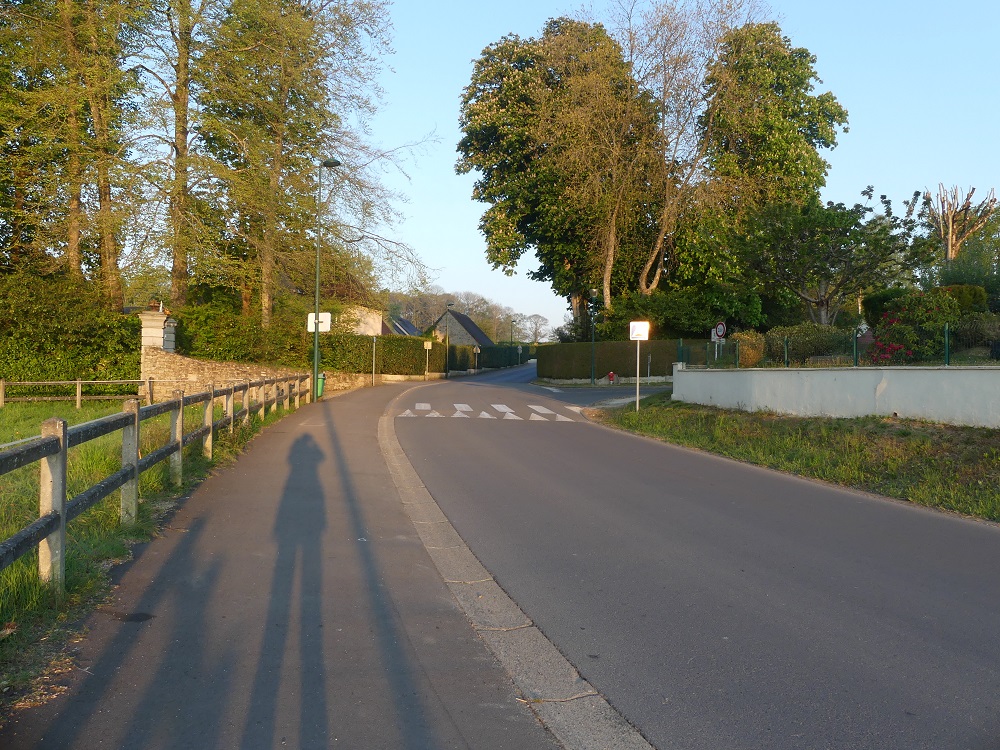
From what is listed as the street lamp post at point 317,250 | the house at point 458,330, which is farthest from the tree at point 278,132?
the house at point 458,330

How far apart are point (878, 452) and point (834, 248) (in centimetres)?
1819

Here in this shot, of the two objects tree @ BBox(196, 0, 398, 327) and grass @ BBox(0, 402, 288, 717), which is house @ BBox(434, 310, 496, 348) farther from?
grass @ BBox(0, 402, 288, 717)

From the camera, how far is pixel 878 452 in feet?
40.8

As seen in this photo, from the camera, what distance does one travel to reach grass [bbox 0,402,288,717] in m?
4.04

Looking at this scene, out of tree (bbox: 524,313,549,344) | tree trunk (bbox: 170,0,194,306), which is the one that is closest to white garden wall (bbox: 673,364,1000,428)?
tree trunk (bbox: 170,0,194,306)

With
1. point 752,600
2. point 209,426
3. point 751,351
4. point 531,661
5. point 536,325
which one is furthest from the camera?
point 536,325

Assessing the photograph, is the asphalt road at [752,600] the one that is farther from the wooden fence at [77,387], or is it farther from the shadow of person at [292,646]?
the wooden fence at [77,387]

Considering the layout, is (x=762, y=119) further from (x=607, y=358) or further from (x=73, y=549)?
(x=73, y=549)

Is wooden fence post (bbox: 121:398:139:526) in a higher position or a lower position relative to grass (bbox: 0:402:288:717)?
higher

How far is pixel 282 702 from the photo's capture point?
376 cm

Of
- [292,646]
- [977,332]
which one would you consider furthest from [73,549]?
[977,332]

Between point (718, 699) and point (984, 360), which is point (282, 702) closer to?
point (718, 699)

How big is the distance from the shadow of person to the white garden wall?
32.2 feet

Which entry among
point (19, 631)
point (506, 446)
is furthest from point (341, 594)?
point (506, 446)
